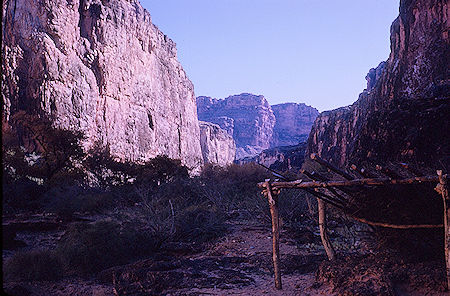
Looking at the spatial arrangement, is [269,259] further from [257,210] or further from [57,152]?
[57,152]

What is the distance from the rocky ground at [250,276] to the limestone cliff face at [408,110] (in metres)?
1.83

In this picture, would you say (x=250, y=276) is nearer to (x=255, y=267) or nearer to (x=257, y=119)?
(x=255, y=267)

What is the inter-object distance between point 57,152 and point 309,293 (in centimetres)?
1976

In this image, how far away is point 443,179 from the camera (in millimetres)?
4121

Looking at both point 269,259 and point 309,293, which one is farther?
point 269,259

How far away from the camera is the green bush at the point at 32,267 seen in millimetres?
6426

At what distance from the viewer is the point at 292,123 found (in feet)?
402

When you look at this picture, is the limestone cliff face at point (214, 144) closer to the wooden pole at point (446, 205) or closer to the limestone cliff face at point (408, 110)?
the limestone cliff face at point (408, 110)

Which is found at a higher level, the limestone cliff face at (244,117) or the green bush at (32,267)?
the limestone cliff face at (244,117)

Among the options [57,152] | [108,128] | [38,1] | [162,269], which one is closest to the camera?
[162,269]

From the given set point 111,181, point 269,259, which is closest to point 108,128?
point 111,181

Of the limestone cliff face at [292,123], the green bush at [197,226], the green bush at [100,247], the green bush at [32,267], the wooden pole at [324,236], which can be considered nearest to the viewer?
the wooden pole at [324,236]

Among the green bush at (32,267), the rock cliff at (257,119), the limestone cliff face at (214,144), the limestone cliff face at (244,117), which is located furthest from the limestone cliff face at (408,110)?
the rock cliff at (257,119)

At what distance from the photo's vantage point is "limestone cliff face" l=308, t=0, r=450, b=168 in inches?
328
